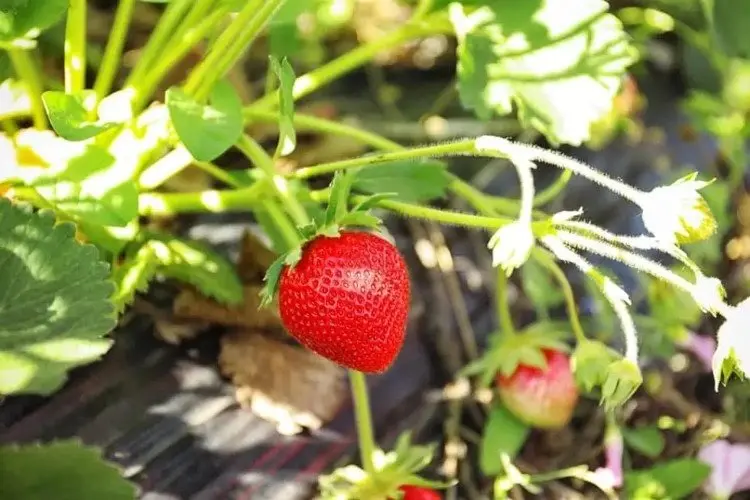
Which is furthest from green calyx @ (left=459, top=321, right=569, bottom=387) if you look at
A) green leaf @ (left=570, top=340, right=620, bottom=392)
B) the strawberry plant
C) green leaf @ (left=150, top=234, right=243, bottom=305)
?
green leaf @ (left=150, top=234, right=243, bottom=305)

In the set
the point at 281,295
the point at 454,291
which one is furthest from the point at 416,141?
the point at 281,295

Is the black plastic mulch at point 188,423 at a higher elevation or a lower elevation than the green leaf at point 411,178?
lower

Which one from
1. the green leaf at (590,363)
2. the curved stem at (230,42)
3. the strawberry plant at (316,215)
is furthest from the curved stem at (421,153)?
the green leaf at (590,363)

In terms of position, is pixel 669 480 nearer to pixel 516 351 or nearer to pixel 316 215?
pixel 516 351

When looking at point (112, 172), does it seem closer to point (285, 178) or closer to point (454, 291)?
point (285, 178)

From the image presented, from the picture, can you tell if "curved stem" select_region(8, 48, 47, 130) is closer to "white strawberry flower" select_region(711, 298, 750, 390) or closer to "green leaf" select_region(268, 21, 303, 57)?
"green leaf" select_region(268, 21, 303, 57)

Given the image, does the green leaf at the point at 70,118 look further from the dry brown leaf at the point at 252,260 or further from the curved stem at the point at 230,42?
the dry brown leaf at the point at 252,260
